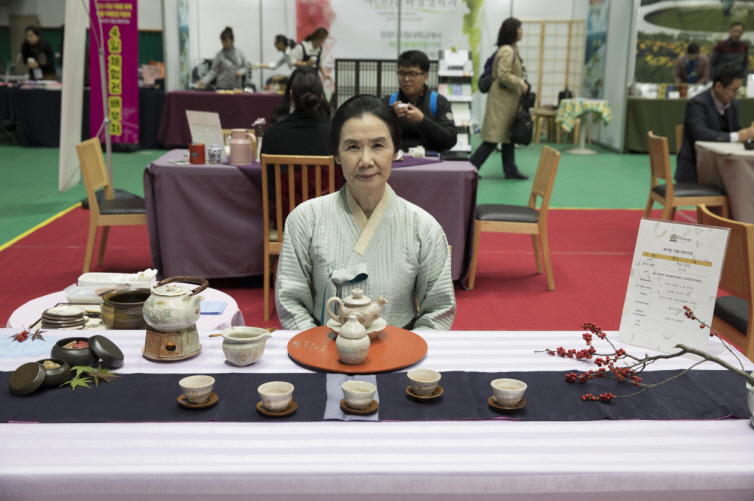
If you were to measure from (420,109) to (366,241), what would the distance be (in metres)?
2.52

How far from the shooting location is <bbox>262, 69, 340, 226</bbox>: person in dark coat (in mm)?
3381

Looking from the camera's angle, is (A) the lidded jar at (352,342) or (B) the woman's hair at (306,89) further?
(B) the woman's hair at (306,89)

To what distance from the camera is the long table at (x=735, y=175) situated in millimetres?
4195

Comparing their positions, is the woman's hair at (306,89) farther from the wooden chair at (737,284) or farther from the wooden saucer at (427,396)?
the wooden saucer at (427,396)

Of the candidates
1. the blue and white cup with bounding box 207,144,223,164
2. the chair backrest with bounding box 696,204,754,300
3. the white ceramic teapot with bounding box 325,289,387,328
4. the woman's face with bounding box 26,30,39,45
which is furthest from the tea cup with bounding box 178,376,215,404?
the woman's face with bounding box 26,30,39,45

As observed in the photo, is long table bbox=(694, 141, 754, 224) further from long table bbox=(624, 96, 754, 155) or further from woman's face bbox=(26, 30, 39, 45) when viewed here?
woman's face bbox=(26, 30, 39, 45)

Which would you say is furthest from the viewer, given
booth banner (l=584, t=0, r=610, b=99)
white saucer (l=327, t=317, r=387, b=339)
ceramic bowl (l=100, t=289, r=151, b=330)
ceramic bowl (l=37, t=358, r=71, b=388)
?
booth banner (l=584, t=0, r=610, b=99)

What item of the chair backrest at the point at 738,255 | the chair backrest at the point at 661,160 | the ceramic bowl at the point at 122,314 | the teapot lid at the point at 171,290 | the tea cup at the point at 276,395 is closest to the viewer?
the tea cup at the point at 276,395

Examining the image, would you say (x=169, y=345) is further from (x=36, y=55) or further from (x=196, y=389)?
(x=36, y=55)

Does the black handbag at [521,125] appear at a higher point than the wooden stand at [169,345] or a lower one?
higher

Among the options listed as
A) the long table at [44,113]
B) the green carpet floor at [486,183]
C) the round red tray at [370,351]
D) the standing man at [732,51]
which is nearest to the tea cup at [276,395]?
the round red tray at [370,351]

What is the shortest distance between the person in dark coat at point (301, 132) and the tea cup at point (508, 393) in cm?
→ 227

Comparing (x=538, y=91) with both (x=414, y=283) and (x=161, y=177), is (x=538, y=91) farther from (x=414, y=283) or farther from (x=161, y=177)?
(x=414, y=283)

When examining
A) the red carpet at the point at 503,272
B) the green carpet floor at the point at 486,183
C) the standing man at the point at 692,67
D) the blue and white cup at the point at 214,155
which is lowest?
the red carpet at the point at 503,272
